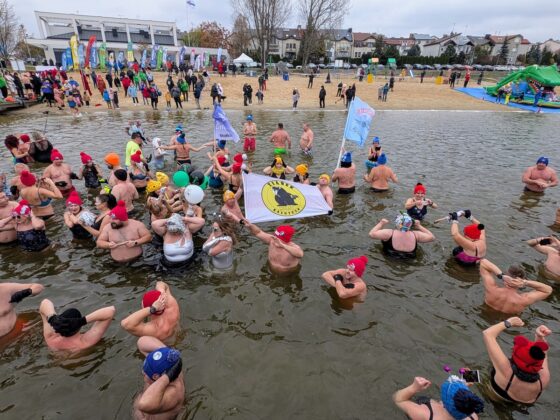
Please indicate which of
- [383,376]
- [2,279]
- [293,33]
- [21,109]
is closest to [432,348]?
[383,376]

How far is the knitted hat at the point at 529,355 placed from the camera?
12.0ft

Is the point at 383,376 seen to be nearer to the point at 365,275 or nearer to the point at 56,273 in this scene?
the point at 365,275

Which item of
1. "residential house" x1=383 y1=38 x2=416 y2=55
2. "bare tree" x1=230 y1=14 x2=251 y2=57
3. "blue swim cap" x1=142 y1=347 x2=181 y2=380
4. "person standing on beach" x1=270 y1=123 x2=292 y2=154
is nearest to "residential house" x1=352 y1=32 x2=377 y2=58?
"residential house" x1=383 y1=38 x2=416 y2=55

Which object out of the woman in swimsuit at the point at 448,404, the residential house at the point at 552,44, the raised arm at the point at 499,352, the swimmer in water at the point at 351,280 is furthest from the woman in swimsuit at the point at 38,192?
the residential house at the point at 552,44

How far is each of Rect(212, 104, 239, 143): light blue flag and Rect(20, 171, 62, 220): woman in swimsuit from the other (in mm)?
5042

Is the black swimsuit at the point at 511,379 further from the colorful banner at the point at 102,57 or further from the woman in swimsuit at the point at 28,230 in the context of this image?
the colorful banner at the point at 102,57

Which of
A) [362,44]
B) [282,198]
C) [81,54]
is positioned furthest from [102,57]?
[362,44]

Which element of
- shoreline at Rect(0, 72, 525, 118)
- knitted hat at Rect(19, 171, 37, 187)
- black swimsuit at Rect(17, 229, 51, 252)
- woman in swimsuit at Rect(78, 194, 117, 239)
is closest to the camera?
woman in swimsuit at Rect(78, 194, 117, 239)

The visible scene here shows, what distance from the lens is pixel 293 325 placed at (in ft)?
18.5

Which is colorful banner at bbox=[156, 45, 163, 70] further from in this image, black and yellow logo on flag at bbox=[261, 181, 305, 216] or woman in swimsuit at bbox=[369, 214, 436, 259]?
woman in swimsuit at bbox=[369, 214, 436, 259]

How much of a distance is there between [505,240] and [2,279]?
11.5 metres

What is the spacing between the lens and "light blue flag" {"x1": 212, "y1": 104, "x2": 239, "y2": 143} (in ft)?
35.8

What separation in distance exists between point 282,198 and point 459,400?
5.18 m

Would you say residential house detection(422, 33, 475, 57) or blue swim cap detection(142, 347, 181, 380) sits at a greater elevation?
residential house detection(422, 33, 475, 57)
